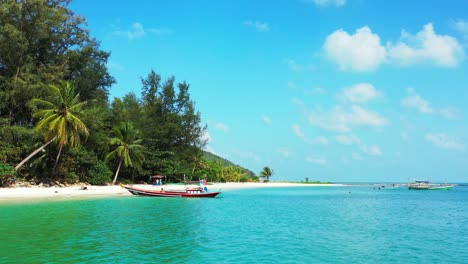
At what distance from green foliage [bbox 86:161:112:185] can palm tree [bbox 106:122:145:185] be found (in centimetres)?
189

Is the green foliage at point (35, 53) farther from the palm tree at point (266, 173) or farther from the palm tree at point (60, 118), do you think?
the palm tree at point (266, 173)

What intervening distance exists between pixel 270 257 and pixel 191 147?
55.0 m

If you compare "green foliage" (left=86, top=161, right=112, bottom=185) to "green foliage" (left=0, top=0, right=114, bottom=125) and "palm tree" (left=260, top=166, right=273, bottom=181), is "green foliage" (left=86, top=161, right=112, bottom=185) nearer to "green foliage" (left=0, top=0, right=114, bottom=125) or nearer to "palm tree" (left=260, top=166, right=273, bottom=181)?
"green foliage" (left=0, top=0, right=114, bottom=125)

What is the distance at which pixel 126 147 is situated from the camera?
51.0 m

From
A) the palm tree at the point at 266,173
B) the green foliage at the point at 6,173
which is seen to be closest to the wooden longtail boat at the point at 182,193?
the green foliage at the point at 6,173

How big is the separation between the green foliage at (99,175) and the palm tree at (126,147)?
1.89 m

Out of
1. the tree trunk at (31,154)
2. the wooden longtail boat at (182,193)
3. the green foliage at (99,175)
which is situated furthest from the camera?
the green foliage at (99,175)

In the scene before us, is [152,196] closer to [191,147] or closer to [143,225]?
[143,225]

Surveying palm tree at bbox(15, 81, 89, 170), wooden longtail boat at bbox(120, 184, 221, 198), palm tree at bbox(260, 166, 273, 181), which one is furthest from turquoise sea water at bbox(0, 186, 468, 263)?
palm tree at bbox(260, 166, 273, 181)

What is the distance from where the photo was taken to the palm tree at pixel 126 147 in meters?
50.2

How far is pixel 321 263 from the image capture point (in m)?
12.6

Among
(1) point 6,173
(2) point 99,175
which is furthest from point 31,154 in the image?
(2) point 99,175

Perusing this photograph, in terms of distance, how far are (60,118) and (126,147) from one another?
43.3 feet

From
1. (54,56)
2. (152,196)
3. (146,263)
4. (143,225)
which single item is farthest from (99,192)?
(146,263)
